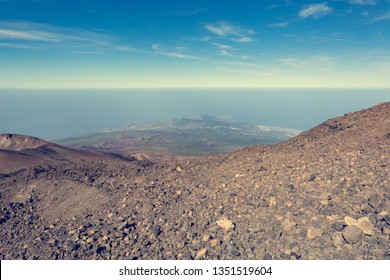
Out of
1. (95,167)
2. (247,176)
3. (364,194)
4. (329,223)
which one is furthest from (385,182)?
(95,167)

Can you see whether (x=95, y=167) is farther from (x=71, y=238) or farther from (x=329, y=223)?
(x=329, y=223)

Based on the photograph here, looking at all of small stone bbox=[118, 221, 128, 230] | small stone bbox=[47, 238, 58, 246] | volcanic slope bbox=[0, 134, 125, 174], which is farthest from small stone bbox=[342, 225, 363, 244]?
volcanic slope bbox=[0, 134, 125, 174]

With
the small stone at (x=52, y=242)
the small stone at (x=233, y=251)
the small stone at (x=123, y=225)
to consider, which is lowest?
the small stone at (x=52, y=242)

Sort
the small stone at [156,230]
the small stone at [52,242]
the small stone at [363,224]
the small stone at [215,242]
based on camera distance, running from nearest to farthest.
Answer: the small stone at [363,224], the small stone at [215,242], the small stone at [156,230], the small stone at [52,242]

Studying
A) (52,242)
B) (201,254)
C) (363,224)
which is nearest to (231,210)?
(201,254)

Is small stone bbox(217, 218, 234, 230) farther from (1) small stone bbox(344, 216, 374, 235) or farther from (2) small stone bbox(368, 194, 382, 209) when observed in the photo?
(2) small stone bbox(368, 194, 382, 209)

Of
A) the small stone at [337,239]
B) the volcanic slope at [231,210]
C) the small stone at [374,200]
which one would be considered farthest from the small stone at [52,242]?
the small stone at [374,200]

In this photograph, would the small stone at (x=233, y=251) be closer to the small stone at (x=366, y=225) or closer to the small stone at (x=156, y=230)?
the small stone at (x=156, y=230)
